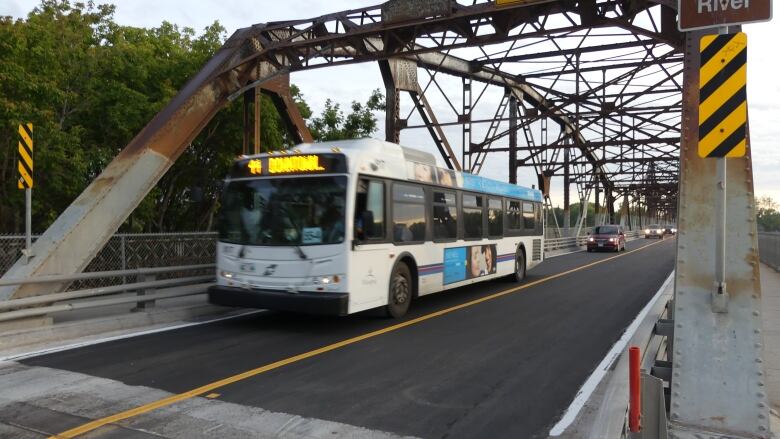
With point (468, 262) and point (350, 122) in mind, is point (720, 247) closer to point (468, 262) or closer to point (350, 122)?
point (468, 262)

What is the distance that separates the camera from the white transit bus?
29.1ft

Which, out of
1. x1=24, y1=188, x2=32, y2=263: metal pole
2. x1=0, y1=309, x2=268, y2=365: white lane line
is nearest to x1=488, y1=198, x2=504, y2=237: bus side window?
x1=0, y1=309, x2=268, y2=365: white lane line

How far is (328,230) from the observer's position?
8922 mm

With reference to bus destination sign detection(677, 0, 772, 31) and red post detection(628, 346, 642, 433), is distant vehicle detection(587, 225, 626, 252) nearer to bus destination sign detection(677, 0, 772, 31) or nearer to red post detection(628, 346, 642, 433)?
bus destination sign detection(677, 0, 772, 31)

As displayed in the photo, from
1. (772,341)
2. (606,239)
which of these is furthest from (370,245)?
(606,239)

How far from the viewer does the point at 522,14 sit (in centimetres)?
1344

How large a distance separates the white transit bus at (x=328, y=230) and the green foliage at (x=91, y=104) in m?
1.34

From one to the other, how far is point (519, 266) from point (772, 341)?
8.68 m

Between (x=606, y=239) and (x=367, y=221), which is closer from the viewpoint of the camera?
(x=367, y=221)

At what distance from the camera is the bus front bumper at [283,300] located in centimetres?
856

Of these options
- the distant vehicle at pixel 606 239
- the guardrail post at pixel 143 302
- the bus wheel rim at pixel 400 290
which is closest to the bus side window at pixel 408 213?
the bus wheel rim at pixel 400 290

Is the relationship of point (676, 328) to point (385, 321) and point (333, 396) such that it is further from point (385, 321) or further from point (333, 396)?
point (385, 321)

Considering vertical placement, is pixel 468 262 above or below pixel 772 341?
above

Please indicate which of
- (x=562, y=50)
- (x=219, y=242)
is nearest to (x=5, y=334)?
(x=219, y=242)
